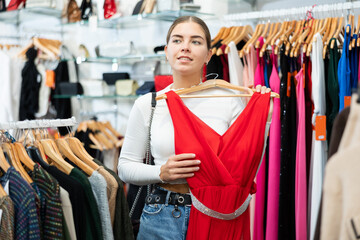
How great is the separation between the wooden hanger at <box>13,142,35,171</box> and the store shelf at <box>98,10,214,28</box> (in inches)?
87.7

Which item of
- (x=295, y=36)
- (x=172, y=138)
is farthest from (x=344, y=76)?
(x=172, y=138)

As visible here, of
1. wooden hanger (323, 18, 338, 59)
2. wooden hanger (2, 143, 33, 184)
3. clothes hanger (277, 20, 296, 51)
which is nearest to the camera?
wooden hanger (2, 143, 33, 184)

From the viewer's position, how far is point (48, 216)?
5.37 feet

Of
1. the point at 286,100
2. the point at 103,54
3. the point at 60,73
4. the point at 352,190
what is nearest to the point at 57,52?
the point at 60,73

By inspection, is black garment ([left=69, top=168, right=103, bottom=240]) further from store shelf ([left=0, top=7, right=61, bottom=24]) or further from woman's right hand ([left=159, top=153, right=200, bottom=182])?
store shelf ([left=0, top=7, right=61, bottom=24])

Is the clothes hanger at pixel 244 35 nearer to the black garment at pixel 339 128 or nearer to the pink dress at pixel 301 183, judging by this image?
the pink dress at pixel 301 183

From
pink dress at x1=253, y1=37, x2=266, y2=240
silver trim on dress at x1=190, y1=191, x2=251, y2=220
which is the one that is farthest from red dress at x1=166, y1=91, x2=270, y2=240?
pink dress at x1=253, y1=37, x2=266, y2=240

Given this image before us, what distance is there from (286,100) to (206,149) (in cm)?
109

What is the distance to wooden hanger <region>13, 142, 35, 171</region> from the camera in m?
1.79

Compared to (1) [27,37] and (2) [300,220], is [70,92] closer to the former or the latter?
(1) [27,37]

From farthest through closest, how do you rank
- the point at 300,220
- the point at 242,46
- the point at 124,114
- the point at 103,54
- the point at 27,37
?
1. the point at 27,37
2. the point at 124,114
3. the point at 103,54
4. the point at 242,46
5. the point at 300,220

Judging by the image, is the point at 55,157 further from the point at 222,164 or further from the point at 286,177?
the point at 286,177

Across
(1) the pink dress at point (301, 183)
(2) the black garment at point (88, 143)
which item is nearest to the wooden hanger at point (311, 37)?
(1) the pink dress at point (301, 183)

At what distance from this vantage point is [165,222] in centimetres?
184
